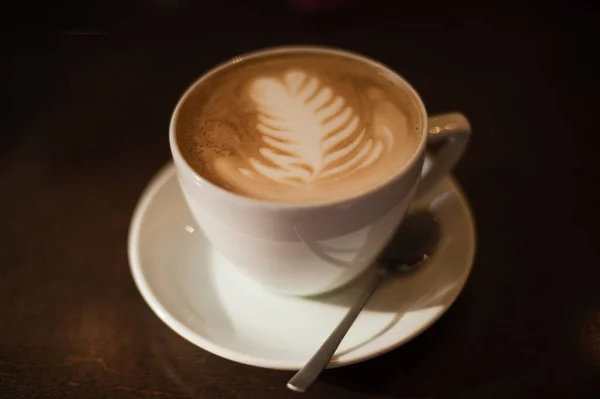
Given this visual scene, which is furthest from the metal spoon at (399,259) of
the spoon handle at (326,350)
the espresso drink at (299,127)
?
the espresso drink at (299,127)

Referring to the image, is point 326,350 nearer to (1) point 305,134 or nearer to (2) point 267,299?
(2) point 267,299

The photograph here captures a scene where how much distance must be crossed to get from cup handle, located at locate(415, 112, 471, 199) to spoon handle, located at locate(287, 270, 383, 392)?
0.57 feet

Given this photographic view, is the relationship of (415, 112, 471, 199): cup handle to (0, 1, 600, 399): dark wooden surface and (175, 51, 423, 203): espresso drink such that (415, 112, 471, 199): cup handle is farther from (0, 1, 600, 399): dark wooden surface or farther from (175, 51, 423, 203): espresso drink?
(0, 1, 600, 399): dark wooden surface

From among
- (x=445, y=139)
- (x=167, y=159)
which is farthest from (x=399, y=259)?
(x=167, y=159)

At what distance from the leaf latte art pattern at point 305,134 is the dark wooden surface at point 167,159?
9.7 inches

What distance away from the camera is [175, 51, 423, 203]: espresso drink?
2.20 feet

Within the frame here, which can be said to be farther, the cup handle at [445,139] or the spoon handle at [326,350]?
the cup handle at [445,139]

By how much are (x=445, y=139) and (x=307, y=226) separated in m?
0.29

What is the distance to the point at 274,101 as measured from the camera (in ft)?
2.63

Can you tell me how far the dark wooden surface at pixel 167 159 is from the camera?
69 centimetres

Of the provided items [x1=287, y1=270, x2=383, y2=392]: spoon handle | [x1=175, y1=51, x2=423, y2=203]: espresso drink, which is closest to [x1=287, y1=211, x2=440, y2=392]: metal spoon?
[x1=287, y1=270, x2=383, y2=392]: spoon handle

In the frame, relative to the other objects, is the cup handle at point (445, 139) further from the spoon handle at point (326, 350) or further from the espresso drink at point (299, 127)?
the spoon handle at point (326, 350)

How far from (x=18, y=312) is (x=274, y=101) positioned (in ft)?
1.54

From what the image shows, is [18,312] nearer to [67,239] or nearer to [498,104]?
[67,239]
